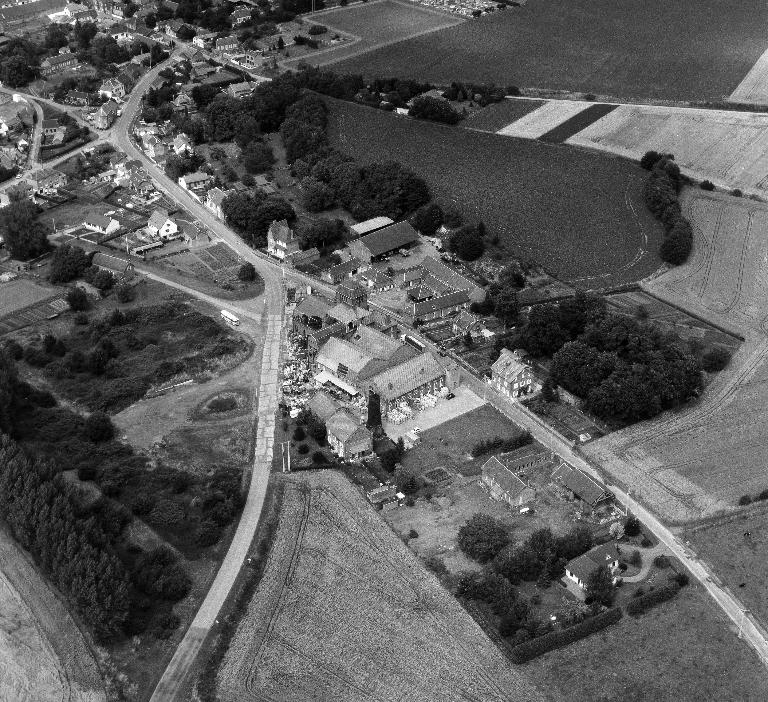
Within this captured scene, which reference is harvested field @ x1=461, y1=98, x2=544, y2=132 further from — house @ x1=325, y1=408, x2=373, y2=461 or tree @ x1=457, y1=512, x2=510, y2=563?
tree @ x1=457, y1=512, x2=510, y2=563

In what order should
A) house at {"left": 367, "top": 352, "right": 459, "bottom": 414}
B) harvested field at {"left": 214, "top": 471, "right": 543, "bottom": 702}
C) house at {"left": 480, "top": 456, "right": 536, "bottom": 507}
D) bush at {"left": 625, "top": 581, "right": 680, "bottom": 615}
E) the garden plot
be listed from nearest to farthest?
harvested field at {"left": 214, "top": 471, "right": 543, "bottom": 702}
bush at {"left": 625, "top": 581, "right": 680, "bottom": 615}
house at {"left": 480, "top": 456, "right": 536, "bottom": 507}
house at {"left": 367, "top": 352, "right": 459, "bottom": 414}
the garden plot

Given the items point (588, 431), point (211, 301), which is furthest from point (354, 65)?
point (588, 431)

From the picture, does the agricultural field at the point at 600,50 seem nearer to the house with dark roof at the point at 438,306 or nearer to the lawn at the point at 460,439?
the house with dark roof at the point at 438,306

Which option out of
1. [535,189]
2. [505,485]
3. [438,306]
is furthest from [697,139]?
[505,485]

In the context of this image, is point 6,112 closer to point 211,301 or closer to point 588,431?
point 211,301

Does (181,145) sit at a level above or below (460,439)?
below

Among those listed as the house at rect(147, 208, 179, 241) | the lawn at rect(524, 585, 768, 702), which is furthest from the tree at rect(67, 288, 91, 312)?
the lawn at rect(524, 585, 768, 702)

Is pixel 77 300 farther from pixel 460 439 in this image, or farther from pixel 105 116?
pixel 105 116
